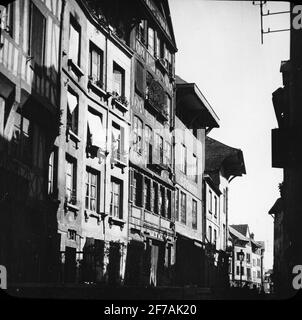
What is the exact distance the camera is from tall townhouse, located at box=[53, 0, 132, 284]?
7.73 m

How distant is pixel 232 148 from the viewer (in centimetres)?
841

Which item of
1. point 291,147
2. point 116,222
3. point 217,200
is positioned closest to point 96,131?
point 116,222

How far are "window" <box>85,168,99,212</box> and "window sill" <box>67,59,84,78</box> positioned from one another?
1232mm

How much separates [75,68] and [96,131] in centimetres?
84

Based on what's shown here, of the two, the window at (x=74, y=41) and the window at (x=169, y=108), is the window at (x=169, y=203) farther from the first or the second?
the window at (x=74, y=41)

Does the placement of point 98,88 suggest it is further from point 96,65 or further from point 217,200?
point 217,200

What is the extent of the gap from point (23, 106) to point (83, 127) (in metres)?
0.79

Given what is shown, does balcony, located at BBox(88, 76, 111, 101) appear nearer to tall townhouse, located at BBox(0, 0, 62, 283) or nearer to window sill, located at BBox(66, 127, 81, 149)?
tall townhouse, located at BBox(0, 0, 62, 283)

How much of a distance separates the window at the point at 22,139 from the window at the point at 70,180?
475 millimetres

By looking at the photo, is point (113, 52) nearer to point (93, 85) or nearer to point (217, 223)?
point (93, 85)

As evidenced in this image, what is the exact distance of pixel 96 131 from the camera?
804 cm

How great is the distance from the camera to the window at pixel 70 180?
7.80 meters
